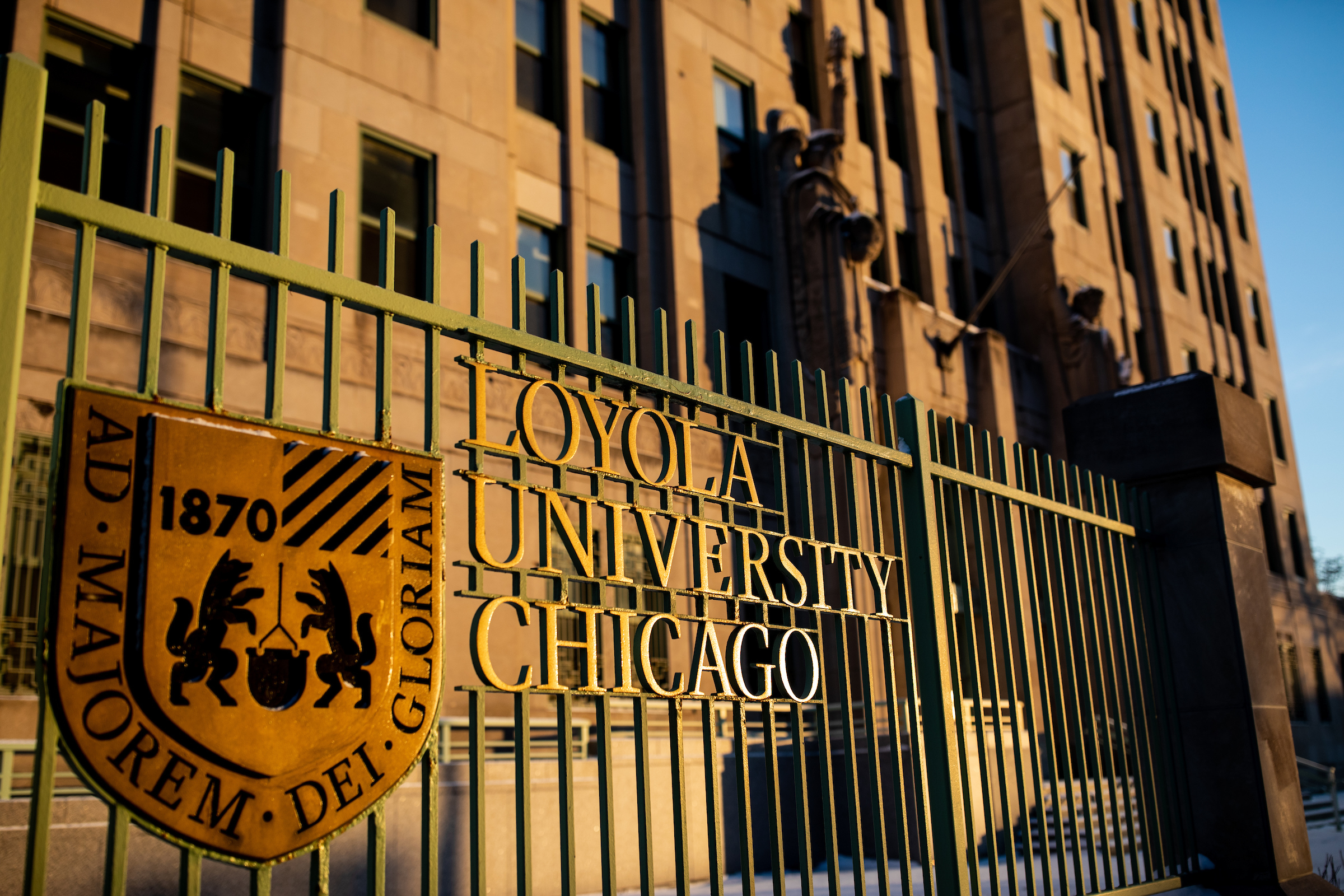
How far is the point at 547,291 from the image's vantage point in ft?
49.6

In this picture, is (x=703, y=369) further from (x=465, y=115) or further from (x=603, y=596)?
(x=603, y=596)

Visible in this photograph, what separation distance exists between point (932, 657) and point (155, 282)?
3979 mm

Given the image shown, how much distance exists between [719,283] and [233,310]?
8198 mm

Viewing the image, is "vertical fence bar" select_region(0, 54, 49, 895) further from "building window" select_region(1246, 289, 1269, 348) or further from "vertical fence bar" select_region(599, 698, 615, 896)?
"building window" select_region(1246, 289, 1269, 348)

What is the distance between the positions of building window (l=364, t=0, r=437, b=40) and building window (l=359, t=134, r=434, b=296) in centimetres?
184

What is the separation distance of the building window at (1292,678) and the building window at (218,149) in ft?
93.3

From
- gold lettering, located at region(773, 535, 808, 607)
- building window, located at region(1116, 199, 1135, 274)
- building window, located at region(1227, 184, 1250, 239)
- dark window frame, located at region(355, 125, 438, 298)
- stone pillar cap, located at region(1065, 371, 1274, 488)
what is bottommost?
gold lettering, located at region(773, 535, 808, 607)

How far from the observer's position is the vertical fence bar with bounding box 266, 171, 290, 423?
316cm

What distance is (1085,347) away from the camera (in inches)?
917

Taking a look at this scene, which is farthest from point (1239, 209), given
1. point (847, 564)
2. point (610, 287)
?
point (847, 564)

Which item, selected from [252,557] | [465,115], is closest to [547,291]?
[465,115]

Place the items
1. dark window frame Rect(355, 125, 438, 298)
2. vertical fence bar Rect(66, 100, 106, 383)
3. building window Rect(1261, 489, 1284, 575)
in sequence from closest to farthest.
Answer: vertical fence bar Rect(66, 100, 106, 383) → dark window frame Rect(355, 125, 438, 298) → building window Rect(1261, 489, 1284, 575)

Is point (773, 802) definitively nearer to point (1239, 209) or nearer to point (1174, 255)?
point (1174, 255)

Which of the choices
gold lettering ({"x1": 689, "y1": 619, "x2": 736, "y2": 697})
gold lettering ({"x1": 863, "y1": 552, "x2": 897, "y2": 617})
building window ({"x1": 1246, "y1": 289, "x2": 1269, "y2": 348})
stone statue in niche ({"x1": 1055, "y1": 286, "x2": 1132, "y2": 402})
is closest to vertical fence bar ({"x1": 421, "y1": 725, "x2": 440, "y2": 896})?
gold lettering ({"x1": 689, "y1": 619, "x2": 736, "y2": 697})
